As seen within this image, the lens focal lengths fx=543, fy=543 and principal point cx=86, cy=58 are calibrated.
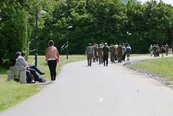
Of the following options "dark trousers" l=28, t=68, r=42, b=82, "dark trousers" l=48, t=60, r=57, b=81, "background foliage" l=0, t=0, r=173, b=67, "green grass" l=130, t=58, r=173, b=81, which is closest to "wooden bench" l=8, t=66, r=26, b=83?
"dark trousers" l=28, t=68, r=42, b=82

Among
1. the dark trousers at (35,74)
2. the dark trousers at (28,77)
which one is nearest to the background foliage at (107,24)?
the dark trousers at (35,74)

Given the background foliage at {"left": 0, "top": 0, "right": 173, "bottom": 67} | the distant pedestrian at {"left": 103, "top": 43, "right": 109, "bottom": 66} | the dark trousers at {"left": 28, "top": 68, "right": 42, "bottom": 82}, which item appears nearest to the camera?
the dark trousers at {"left": 28, "top": 68, "right": 42, "bottom": 82}

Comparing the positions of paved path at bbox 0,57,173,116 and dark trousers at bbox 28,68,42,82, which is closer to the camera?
paved path at bbox 0,57,173,116

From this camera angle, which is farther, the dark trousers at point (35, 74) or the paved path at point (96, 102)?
the dark trousers at point (35, 74)

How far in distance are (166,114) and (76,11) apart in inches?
3202

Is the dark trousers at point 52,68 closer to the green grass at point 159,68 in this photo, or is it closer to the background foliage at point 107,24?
the green grass at point 159,68

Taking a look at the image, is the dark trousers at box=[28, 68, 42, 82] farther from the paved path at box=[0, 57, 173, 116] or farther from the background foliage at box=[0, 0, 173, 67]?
the background foliage at box=[0, 0, 173, 67]

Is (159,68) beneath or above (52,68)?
beneath

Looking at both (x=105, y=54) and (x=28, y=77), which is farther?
(x=105, y=54)

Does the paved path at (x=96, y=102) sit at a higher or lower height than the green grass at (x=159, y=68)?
higher

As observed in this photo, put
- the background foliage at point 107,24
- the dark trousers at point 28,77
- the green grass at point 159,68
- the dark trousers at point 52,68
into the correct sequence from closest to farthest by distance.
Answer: the dark trousers at point 28,77 < the dark trousers at point 52,68 < the green grass at point 159,68 < the background foliage at point 107,24

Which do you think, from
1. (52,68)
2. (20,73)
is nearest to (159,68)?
(52,68)

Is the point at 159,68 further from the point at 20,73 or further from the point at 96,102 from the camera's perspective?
the point at 96,102

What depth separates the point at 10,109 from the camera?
14109 mm
